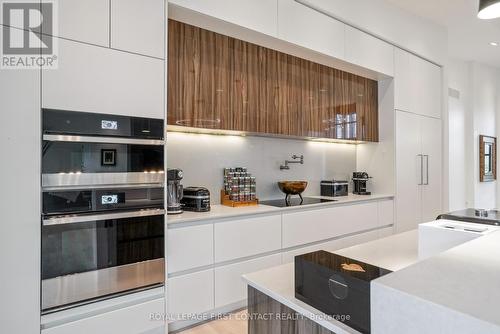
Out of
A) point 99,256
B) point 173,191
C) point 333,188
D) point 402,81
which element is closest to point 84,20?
point 173,191

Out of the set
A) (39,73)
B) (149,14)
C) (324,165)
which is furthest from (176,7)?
Answer: (324,165)

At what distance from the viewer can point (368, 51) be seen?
3467 mm

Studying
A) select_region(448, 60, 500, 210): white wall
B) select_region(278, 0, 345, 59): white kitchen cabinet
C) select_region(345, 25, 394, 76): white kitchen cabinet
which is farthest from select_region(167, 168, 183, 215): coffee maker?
select_region(448, 60, 500, 210): white wall

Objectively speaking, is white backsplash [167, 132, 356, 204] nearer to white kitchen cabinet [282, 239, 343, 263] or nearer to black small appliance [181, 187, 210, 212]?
black small appliance [181, 187, 210, 212]

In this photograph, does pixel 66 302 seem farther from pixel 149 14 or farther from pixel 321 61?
pixel 321 61

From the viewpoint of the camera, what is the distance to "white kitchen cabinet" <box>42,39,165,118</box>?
1.64 meters

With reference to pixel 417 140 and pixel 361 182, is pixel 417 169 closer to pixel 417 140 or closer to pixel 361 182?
pixel 417 140

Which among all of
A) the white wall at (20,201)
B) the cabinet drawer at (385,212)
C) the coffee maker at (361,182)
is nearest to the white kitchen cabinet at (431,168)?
the cabinet drawer at (385,212)

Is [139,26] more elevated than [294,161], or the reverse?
[139,26]

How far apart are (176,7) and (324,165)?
256 cm

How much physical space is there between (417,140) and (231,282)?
330 centimetres

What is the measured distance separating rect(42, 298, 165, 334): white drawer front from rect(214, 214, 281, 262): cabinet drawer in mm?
569

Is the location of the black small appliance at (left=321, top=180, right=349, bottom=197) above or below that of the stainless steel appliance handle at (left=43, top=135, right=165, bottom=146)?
below

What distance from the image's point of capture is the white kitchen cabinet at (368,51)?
3289 mm
